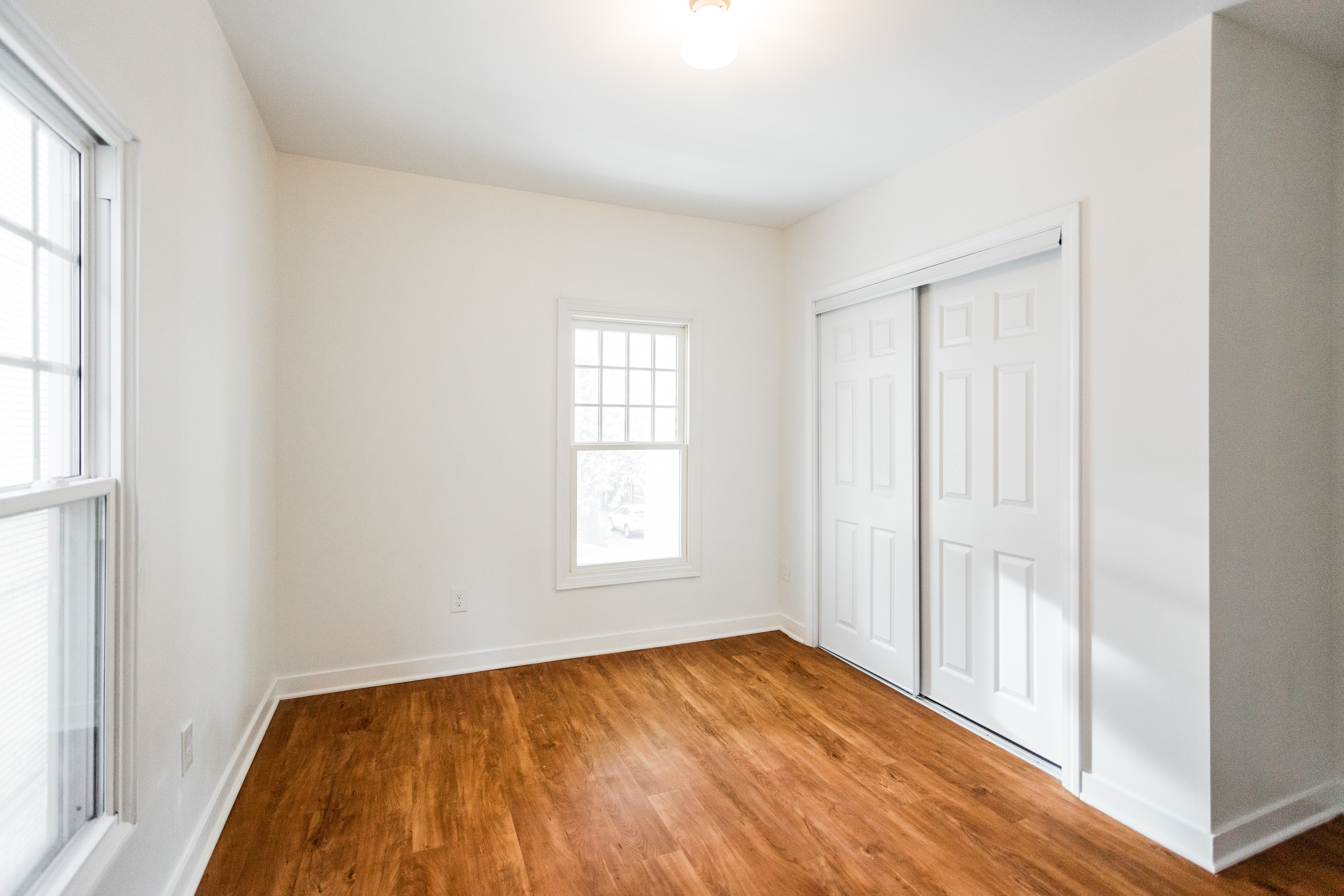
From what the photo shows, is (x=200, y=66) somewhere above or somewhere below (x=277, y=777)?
above

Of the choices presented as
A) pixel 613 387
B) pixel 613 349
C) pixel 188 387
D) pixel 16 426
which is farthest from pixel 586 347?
pixel 16 426

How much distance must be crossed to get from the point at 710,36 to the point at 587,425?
2.15 metres

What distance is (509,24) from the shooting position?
1990 mm

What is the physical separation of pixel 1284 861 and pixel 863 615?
174 centimetres

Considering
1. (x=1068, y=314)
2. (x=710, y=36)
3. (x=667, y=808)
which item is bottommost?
(x=667, y=808)

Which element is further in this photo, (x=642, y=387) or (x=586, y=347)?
(x=642, y=387)

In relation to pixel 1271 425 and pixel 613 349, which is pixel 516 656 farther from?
pixel 1271 425

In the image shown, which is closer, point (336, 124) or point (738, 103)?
point (738, 103)

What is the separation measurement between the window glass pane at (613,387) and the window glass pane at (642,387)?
5 cm

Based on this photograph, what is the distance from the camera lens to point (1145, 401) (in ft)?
6.70

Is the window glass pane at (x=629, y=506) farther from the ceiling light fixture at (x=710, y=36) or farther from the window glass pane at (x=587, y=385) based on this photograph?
the ceiling light fixture at (x=710, y=36)

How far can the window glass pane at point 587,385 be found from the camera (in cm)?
359

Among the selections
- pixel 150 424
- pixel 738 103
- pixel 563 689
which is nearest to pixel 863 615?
pixel 563 689

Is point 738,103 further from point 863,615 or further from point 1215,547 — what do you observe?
point 863,615
